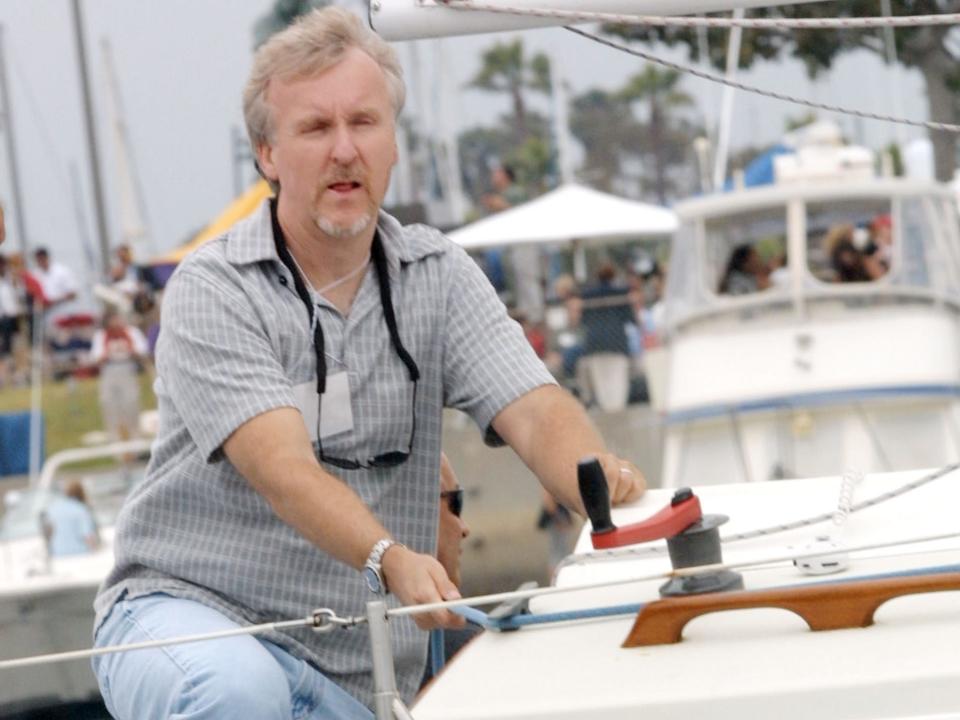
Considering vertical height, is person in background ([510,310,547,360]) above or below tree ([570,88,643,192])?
below

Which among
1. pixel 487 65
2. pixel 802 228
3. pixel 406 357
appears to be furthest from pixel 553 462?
pixel 487 65

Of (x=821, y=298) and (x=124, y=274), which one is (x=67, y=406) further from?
(x=821, y=298)

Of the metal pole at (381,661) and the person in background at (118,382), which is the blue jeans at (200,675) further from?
the person in background at (118,382)

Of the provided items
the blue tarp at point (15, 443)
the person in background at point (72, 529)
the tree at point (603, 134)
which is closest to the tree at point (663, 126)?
the tree at point (603, 134)

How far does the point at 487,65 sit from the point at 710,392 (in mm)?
29249

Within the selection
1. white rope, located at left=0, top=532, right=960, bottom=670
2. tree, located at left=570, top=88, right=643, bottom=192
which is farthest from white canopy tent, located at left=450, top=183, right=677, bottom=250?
white rope, located at left=0, top=532, right=960, bottom=670

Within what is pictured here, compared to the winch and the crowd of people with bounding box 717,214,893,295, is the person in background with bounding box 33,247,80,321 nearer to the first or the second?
the crowd of people with bounding box 717,214,893,295

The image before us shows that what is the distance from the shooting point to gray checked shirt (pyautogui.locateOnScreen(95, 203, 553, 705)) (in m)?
3.22

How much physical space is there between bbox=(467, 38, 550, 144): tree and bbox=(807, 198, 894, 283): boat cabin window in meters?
12.3

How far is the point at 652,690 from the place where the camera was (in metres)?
2.43

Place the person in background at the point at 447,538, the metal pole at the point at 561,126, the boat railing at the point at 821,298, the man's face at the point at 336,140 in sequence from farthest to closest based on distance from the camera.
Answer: the metal pole at the point at 561,126, the boat railing at the point at 821,298, the person in background at the point at 447,538, the man's face at the point at 336,140

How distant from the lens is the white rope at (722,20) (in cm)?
317

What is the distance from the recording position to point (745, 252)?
13.1 m

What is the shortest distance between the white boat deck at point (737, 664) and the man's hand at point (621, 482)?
35 centimetres
